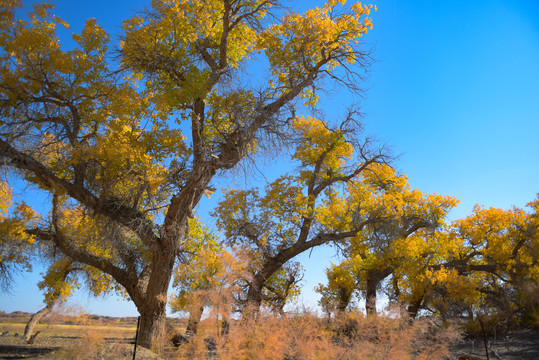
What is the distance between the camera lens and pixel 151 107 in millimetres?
9617

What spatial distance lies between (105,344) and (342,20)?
9.98 m

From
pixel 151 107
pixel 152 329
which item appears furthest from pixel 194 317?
pixel 151 107

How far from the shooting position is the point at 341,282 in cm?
1733

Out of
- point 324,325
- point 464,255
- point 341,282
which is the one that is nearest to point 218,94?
point 324,325

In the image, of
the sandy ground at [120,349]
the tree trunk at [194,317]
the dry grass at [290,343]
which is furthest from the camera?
the tree trunk at [194,317]

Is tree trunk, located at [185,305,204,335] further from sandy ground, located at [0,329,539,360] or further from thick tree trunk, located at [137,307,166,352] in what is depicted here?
thick tree trunk, located at [137,307,166,352]

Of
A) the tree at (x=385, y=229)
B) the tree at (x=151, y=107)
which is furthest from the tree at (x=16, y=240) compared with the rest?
the tree at (x=385, y=229)

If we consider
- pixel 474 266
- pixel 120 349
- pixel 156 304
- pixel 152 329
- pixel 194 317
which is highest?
pixel 474 266

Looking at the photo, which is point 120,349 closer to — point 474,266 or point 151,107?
point 151,107

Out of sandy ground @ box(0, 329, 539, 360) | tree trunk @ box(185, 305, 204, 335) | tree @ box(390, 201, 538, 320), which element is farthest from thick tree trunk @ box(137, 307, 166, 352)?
tree @ box(390, 201, 538, 320)

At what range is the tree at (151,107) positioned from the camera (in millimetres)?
8164

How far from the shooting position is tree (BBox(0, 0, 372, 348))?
321 inches

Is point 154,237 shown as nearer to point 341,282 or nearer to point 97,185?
point 97,185

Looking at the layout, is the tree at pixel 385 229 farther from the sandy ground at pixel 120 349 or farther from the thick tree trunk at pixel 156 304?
the thick tree trunk at pixel 156 304
